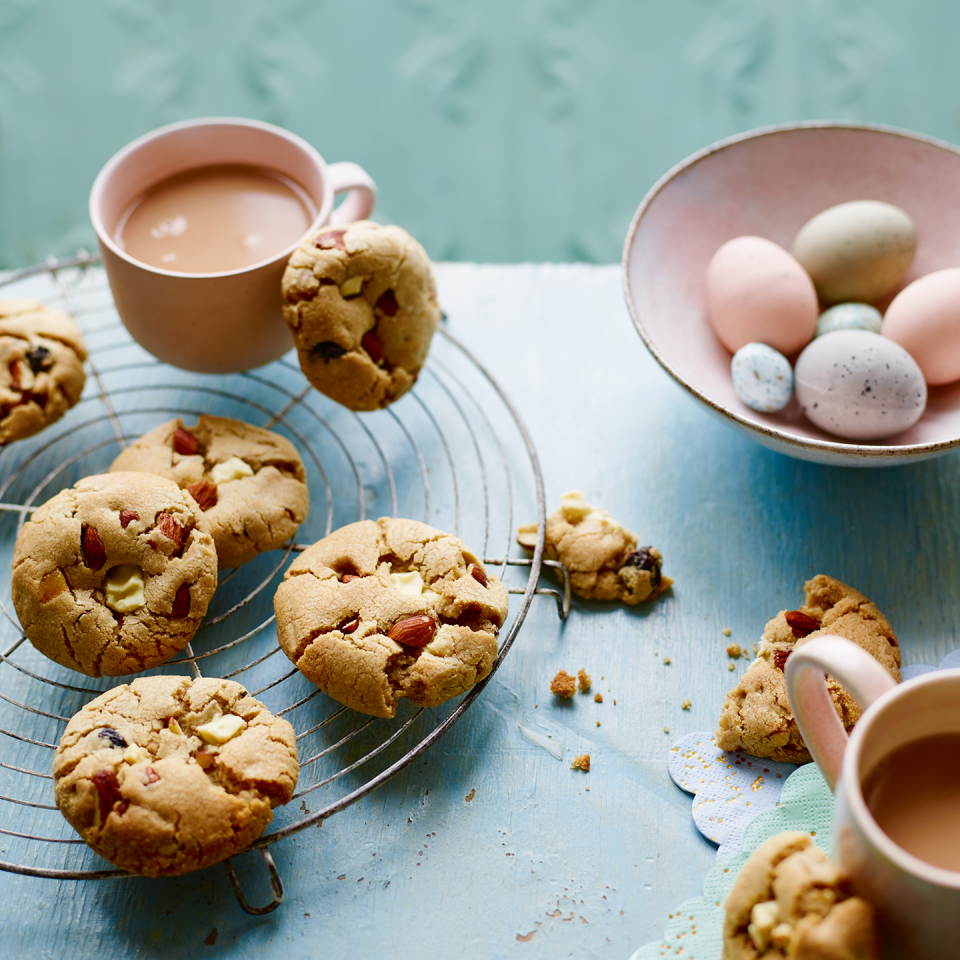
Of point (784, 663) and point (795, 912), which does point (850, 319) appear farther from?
point (795, 912)

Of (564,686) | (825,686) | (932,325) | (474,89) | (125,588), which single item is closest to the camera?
(825,686)

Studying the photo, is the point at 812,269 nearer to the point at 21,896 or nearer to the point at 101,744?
the point at 101,744

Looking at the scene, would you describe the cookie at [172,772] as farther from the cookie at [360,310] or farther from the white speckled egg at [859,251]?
the white speckled egg at [859,251]

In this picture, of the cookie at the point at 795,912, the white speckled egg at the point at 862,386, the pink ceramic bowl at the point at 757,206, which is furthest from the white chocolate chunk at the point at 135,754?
the white speckled egg at the point at 862,386

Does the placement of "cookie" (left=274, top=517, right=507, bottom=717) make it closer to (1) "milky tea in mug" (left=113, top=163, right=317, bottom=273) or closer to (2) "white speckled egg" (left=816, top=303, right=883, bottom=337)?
(1) "milky tea in mug" (left=113, top=163, right=317, bottom=273)

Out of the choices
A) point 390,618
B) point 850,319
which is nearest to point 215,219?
point 390,618
